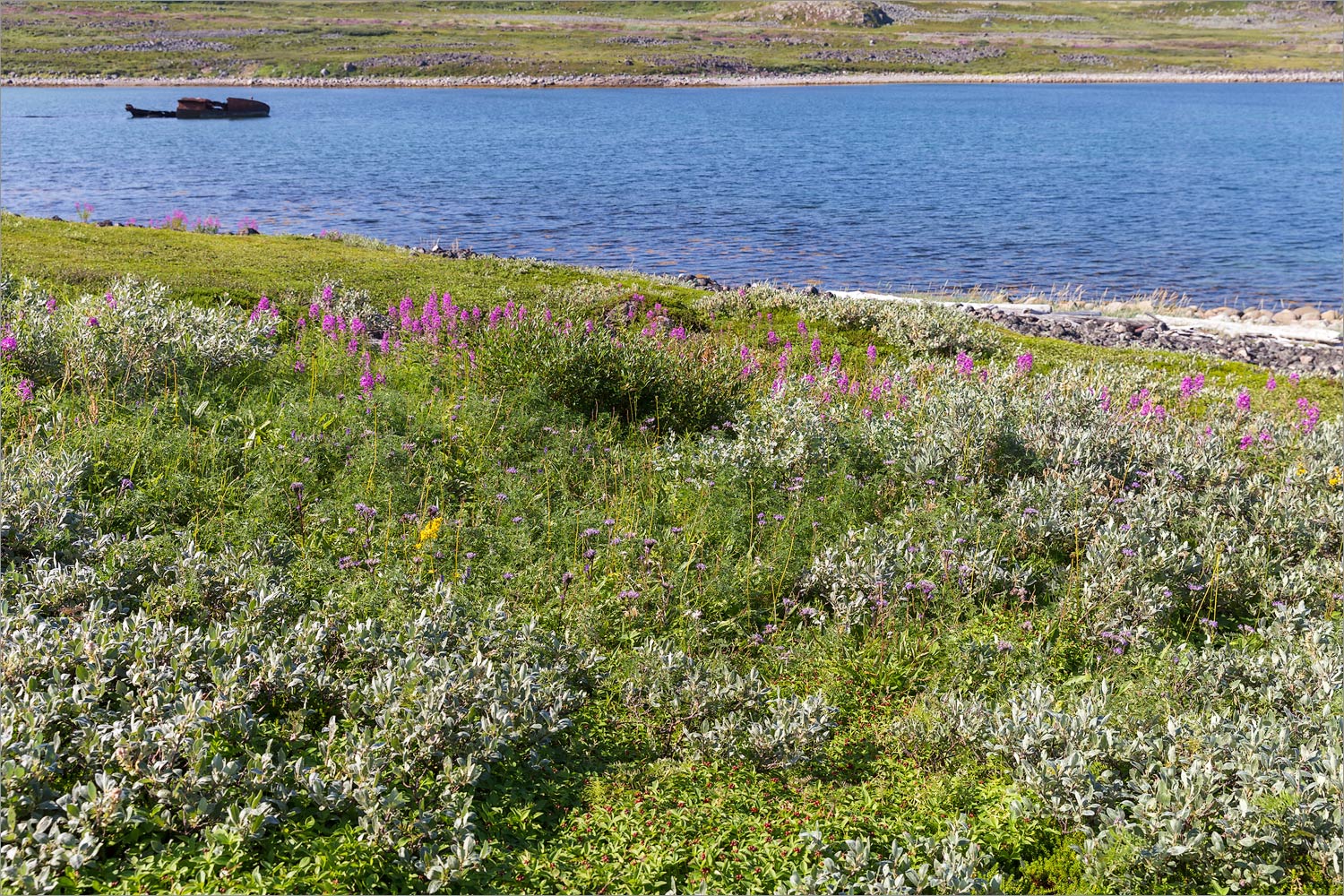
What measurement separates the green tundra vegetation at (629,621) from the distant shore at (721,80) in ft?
400

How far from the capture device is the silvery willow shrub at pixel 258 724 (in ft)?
13.2

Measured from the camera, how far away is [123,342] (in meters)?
9.22

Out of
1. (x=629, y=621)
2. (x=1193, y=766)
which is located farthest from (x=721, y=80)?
(x=1193, y=766)

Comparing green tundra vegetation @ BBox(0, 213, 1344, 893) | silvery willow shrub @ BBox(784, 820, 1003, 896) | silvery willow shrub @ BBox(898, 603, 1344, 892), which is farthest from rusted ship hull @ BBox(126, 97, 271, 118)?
silvery willow shrub @ BBox(784, 820, 1003, 896)

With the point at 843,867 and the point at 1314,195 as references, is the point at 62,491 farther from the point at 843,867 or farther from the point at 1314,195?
the point at 1314,195

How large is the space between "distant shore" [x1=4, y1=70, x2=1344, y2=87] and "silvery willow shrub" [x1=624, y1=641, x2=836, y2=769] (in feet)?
415

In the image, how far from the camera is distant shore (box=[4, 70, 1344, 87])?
11994cm

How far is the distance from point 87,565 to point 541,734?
3069mm

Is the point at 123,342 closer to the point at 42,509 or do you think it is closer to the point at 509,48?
the point at 42,509

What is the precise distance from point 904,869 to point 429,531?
387 cm

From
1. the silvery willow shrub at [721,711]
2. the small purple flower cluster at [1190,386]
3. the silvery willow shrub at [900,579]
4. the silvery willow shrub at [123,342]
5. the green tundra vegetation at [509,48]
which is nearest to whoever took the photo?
the silvery willow shrub at [721,711]

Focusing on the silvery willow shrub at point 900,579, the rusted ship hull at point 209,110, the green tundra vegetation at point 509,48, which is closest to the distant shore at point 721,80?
the green tundra vegetation at point 509,48

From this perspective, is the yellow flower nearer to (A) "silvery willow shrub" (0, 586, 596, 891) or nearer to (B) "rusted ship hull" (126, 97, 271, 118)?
(A) "silvery willow shrub" (0, 586, 596, 891)

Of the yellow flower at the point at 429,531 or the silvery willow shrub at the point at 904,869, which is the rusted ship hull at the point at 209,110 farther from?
the silvery willow shrub at the point at 904,869
